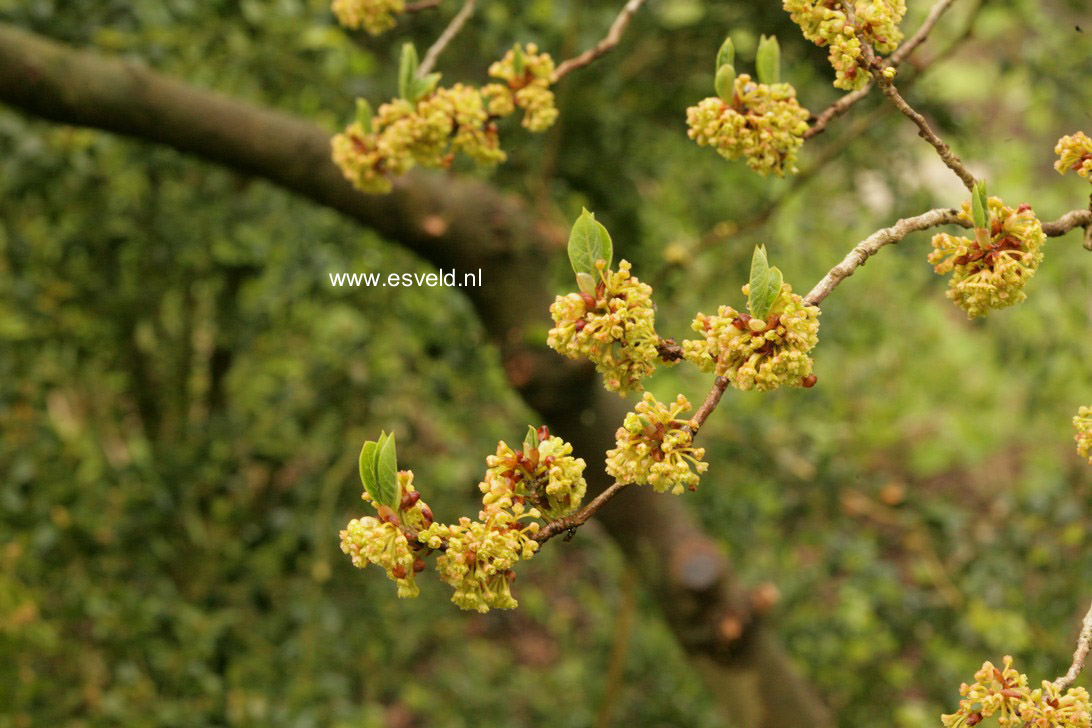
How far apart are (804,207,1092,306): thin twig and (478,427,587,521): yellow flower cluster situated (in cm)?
15

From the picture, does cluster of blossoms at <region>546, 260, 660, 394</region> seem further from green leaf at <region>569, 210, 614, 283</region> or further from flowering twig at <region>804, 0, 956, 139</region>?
flowering twig at <region>804, 0, 956, 139</region>

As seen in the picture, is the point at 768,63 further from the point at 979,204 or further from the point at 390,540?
the point at 390,540

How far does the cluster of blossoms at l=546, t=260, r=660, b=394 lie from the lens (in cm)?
57


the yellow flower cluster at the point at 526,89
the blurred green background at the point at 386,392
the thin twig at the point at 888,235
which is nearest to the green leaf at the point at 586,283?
the thin twig at the point at 888,235

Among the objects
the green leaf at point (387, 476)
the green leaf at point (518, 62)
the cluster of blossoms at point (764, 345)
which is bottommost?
the green leaf at point (387, 476)

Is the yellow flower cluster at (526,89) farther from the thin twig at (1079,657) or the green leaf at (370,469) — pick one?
the thin twig at (1079,657)

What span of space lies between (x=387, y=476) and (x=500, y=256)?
0.76m

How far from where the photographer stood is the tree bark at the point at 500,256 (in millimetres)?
1248

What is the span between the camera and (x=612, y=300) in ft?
1.86

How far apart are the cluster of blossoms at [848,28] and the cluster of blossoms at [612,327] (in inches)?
7.3

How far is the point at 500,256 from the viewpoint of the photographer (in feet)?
4.34

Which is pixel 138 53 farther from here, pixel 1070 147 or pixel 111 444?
pixel 1070 147

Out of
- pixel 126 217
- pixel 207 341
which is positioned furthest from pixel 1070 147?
pixel 207 341

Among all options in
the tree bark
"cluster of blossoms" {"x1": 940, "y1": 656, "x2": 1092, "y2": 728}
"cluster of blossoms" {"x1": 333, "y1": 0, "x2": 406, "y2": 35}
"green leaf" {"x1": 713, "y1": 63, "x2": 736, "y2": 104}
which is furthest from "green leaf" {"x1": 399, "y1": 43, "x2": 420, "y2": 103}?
"cluster of blossoms" {"x1": 940, "y1": 656, "x2": 1092, "y2": 728}
